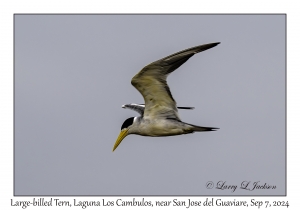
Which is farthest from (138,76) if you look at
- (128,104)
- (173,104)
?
(128,104)

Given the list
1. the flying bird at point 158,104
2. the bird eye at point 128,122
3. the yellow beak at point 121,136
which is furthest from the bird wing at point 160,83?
the yellow beak at point 121,136

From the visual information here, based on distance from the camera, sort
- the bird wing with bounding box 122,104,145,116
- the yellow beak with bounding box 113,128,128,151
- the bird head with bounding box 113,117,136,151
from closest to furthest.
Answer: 1. the bird head with bounding box 113,117,136,151
2. the yellow beak with bounding box 113,128,128,151
3. the bird wing with bounding box 122,104,145,116

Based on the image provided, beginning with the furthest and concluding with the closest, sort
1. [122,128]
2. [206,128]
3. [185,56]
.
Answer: [122,128] → [206,128] → [185,56]

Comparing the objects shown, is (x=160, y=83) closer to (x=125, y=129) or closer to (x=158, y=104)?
(x=158, y=104)

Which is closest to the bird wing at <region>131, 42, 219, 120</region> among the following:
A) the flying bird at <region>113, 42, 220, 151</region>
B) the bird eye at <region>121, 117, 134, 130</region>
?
the flying bird at <region>113, 42, 220, 151</region>

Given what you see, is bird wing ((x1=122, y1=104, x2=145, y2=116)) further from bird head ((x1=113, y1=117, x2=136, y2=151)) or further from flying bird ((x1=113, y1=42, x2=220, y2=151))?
bird head ((x1=113, y1=117, x2=136, y2=151))

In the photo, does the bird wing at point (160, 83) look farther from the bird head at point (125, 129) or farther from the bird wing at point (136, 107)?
the bird wing at point (136, 107)
